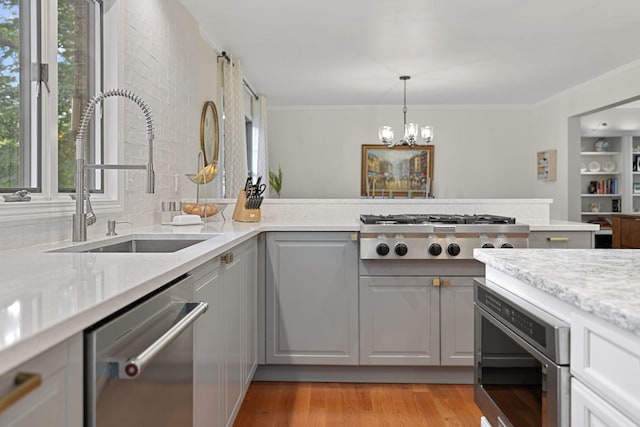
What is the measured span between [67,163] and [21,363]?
66.5 inches

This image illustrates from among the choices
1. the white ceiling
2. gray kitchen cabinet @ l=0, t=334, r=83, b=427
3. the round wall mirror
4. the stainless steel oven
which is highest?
the white ceiling

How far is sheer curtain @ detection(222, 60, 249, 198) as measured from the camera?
4461mm

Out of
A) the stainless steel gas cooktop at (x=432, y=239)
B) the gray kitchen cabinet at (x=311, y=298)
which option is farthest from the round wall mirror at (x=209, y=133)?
the stainless steel gas cooktop at (x=432, y=239)

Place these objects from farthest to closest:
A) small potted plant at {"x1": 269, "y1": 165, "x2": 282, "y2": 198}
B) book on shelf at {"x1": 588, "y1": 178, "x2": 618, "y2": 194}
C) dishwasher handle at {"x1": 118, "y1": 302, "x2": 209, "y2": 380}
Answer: book on shelf at {"x1": 588, "y1": 178, "x2": 618, "y2": 194} < small potted plant at {"x1": 269, "y1": 165, "x2": 282, "y2": 198} < dishwasher handle at {"x1": 118, "y1": 302, "x2": 209, "y2": 380}

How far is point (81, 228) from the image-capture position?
1.81 metres

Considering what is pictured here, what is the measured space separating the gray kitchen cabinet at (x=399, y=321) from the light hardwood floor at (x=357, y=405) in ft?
0.58

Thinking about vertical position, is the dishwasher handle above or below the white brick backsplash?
below

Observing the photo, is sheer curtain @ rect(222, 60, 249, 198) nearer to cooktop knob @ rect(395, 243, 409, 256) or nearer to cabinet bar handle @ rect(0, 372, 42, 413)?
cooktop knob @ rect(395, 243, 409, 256)

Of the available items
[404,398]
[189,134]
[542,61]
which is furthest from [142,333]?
[542,61]

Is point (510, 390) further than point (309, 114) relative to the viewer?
No

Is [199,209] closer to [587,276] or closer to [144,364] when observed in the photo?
[144,364]

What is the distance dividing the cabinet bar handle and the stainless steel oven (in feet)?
3.10

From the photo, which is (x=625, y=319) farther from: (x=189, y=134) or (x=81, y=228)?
(x=189, y=134)

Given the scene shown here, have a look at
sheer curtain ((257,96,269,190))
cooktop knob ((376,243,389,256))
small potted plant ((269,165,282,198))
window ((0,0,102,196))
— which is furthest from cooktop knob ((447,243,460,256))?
small potted plant ((269,165,282,198))
